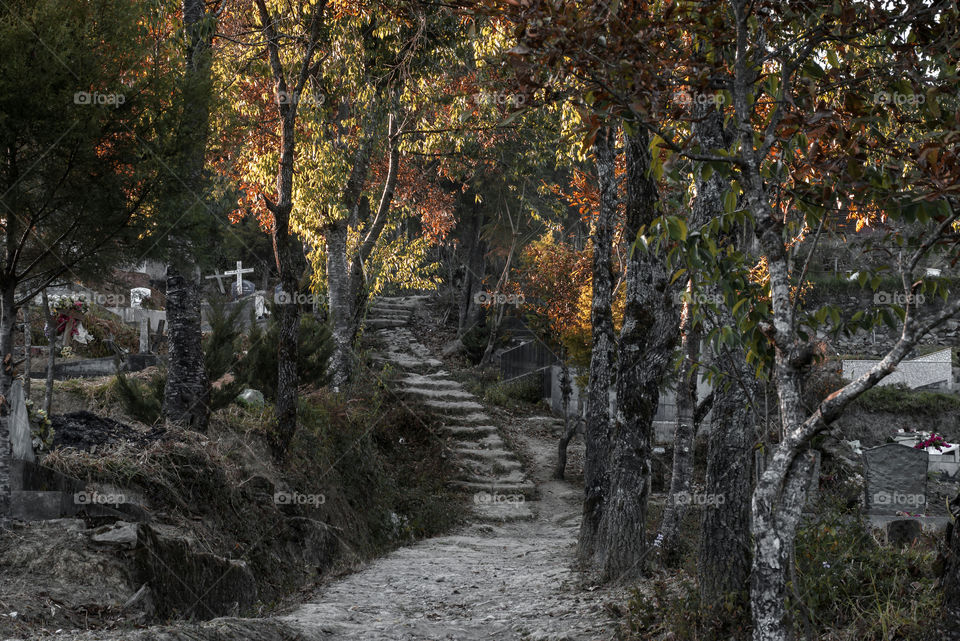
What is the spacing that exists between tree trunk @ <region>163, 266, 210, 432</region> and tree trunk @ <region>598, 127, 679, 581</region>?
5.13 meters

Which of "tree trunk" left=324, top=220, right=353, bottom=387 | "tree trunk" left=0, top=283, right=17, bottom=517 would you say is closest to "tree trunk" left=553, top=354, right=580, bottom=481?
"tree trunk" left=324, top=220, right=353, bottom=387

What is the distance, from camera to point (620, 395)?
896 centimetres

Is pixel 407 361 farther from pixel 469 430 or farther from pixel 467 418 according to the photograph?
pixel 469 430

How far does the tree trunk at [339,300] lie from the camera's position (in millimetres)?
17016

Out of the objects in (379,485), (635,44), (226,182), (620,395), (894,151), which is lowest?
(379,485)

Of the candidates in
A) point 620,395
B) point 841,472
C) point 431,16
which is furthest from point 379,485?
point 841,472

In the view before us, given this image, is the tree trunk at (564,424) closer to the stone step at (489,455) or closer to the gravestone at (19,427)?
the stone step at (489,455)

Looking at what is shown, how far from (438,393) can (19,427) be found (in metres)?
13.7

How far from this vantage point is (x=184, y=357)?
10023mm

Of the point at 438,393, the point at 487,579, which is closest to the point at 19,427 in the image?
the point at 487,579

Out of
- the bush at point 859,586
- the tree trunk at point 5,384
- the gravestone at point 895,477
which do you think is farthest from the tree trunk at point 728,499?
the gravestone at point 895,477

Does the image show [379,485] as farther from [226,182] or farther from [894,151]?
[894,151]

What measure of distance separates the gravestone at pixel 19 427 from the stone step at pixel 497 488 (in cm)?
990

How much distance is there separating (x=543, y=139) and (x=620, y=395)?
11.1 meters
